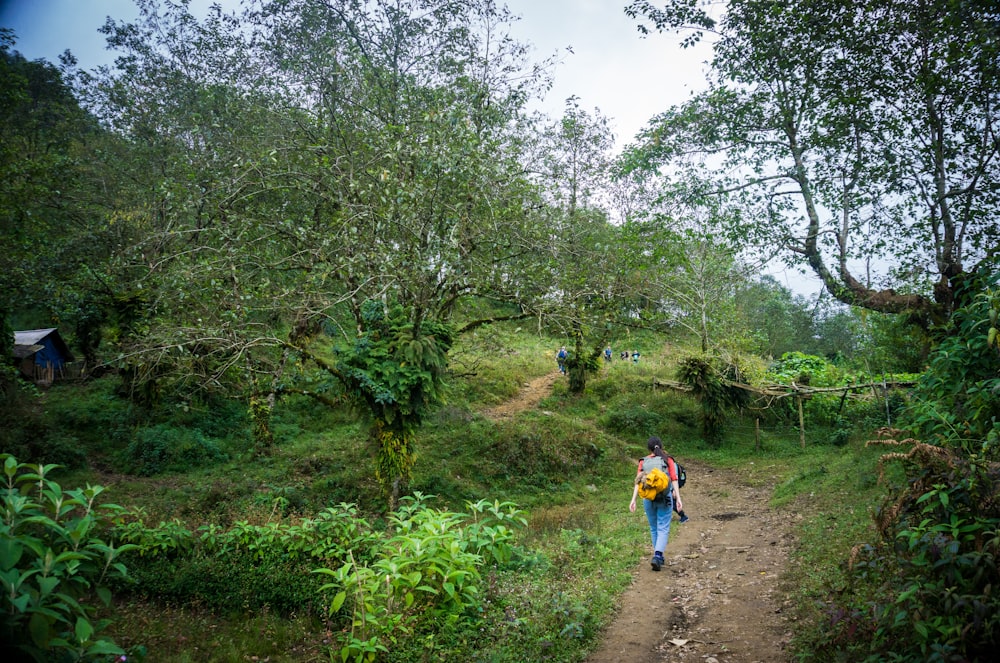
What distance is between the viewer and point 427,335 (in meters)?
11.5

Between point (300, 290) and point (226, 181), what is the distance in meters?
3.23

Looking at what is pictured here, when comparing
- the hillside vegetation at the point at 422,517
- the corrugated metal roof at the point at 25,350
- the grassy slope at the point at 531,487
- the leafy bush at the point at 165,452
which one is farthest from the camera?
the corrugated metal roof at the point at 25,350

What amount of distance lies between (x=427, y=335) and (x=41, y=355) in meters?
19.6

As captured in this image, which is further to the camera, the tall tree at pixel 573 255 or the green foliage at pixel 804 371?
the green foliage at pixel 804 371

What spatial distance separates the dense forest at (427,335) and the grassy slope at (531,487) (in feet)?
0.26

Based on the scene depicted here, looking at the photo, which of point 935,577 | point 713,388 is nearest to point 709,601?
point 935,577

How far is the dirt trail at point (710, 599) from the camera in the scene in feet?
15.3

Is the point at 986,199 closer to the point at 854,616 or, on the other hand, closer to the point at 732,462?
the point at 854,616

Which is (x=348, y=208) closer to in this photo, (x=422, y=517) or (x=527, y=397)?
(x=422, y=517)

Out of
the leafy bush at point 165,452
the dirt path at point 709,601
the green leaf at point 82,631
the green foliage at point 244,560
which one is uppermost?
Answer: the green leaf at point 82,631

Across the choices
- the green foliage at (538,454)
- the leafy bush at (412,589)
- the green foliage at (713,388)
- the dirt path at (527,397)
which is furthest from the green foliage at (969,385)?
the dirt path at (527,397)

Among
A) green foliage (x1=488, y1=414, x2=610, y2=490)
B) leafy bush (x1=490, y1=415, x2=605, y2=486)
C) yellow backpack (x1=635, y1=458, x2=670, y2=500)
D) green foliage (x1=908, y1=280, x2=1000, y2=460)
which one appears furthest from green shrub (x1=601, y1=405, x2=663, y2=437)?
green foliage (x1=908, y1=280, x2=1000, y2=460)

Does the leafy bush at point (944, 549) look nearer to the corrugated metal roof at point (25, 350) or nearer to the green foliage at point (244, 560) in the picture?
the green foliage at point (244, 560)

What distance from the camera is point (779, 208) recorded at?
10266 millimetres
